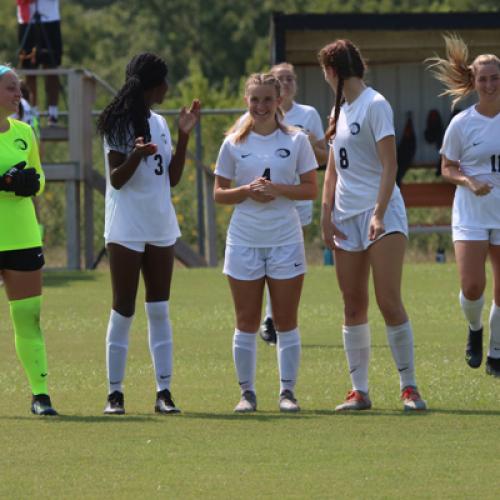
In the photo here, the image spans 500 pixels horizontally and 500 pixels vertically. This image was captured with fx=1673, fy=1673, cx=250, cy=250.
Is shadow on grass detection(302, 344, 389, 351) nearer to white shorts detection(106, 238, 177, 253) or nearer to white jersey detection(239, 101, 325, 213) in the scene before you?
white jersey detection(239, 101, 325, 213)

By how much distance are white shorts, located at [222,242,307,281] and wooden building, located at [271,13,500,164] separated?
15.0 metres

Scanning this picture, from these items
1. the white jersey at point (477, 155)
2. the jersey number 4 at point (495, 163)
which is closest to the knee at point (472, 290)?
the white jersey at point (477, 155)

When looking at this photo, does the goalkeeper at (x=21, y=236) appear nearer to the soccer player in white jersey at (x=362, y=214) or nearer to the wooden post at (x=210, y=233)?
the soccer player in white jersey at (x=362, y=214)

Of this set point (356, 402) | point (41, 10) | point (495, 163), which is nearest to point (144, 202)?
point (356, 402)

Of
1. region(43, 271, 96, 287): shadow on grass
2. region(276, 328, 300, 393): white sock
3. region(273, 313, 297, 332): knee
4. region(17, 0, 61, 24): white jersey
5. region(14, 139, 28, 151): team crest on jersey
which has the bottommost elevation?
region(43, 271, 96, 287): shadow on grass

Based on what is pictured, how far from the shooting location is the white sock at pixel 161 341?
964 centimetres

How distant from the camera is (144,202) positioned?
952 centimetres

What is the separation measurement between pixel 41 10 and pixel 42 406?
13.4 metres

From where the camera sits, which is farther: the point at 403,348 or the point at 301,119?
the point at 301,119

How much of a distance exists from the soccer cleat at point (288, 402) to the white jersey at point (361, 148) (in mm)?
1068

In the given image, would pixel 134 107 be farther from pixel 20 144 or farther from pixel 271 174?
pixel 271 174

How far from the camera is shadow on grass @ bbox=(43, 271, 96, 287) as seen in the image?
802 inches

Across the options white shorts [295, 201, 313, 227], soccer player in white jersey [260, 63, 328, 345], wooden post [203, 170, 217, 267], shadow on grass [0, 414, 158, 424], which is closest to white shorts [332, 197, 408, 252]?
shadow on grass [0, 414, 158, 424]

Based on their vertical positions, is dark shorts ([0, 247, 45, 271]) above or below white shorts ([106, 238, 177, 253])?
below
